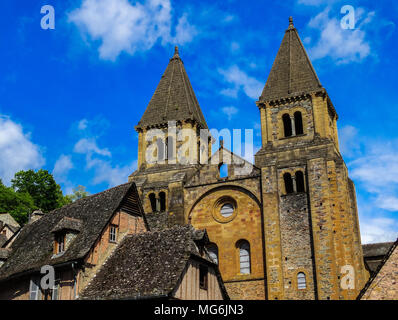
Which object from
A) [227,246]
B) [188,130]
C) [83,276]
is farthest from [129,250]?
[188,130]

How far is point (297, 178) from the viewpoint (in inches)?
1469

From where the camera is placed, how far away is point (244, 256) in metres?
37.2

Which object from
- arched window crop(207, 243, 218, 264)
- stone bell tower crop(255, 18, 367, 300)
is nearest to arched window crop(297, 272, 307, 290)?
stone bell tower crop(255, 18, 367, 300)

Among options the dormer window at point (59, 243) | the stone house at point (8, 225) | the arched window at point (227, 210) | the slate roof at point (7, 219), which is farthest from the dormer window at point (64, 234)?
the slate roof at point (7, 219)

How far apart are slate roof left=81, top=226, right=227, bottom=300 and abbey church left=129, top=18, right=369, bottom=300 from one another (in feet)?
39.7

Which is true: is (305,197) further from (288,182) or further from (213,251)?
(213,251)

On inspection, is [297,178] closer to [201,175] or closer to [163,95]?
[201,175]

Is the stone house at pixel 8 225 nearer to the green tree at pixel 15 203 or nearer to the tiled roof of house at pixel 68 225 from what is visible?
the green tree at pixel 15 203

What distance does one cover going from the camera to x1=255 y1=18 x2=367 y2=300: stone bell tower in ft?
111

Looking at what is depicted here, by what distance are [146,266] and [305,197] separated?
16.5 metres

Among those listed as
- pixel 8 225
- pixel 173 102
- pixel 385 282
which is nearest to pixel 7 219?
pixel 8 225

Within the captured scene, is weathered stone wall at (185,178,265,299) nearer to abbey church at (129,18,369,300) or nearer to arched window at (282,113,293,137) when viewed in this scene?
abbey church at (129,18,369,300)

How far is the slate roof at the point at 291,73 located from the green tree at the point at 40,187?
23722 mm

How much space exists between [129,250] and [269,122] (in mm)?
18969
